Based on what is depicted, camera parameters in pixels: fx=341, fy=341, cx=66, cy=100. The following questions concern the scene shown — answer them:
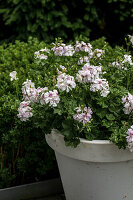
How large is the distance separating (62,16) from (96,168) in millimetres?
2551

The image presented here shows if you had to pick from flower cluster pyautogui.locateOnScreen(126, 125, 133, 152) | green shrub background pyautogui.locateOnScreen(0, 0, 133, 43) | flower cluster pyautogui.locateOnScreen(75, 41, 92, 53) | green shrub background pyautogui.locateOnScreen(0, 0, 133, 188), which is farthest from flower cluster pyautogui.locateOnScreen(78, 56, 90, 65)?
green shrub background pyautogui.locateOnScreen(0, 0, 133, 43)

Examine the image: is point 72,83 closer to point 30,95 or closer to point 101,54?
point 30,95

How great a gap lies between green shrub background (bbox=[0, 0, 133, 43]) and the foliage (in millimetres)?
1385

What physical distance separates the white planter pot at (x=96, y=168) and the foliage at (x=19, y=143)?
39 cm

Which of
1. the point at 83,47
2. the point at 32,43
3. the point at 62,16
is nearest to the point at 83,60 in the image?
the point at 83,47

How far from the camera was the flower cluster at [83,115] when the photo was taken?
1645mm

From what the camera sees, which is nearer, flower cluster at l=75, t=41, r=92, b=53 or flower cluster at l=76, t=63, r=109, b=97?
flower cluster at l=76, t=63, r=109, b=97

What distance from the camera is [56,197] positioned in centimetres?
250

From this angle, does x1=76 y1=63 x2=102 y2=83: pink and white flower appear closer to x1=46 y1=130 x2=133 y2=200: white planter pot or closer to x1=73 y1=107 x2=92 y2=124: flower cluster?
x1=73 y1=107 x2=92 y2=124: flower cluster

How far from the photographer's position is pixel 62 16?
156 inches

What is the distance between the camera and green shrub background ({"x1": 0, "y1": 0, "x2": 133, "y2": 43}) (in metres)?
3.91

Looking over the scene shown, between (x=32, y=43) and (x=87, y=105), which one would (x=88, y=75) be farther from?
(x=32, y=43)

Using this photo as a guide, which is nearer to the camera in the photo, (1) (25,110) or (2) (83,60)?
(1) (25,110)

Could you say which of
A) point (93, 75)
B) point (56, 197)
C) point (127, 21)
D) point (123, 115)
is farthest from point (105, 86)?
point (127, 21)
